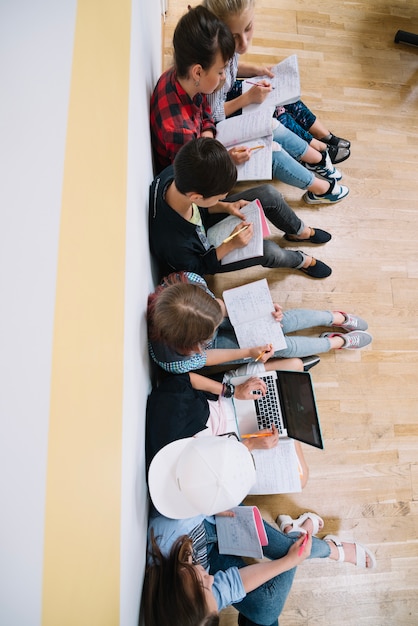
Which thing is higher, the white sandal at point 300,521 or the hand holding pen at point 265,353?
the hand holding pen at point 265,353

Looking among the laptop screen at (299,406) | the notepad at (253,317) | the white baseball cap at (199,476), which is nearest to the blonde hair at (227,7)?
the notepad at (253,317)

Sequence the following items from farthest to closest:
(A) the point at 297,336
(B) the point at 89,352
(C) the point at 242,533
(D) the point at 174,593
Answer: (A) the point at 297,336, (C) the point at 242,533, (D) the point at 174,593, (B) the point at 89,352

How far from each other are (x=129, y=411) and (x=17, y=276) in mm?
504

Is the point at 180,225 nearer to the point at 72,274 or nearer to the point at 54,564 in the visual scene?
the point at 72,274

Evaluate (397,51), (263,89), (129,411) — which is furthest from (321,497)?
(397,51)

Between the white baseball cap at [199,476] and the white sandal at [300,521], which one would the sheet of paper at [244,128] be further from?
the white sandal at [300,521]

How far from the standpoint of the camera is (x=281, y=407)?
155 centimetres

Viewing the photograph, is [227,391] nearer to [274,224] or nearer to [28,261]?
[274,224]

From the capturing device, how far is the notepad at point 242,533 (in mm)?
1329

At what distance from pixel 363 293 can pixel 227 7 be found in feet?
4.70

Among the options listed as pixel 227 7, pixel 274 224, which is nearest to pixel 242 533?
pixel 274 224

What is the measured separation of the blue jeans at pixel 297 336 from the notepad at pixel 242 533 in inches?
26.1

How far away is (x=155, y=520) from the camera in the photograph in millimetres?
1251

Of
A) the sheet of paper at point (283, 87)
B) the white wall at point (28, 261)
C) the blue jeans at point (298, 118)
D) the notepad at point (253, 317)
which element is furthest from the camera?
the blue jeans at point (298, 118)
